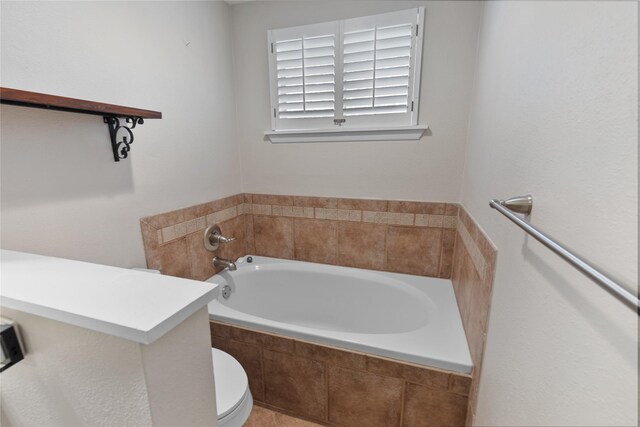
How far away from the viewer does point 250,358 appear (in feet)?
4.99

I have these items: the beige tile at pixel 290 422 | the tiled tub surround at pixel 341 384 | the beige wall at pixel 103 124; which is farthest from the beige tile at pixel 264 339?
the beige wall at pixel 103 124

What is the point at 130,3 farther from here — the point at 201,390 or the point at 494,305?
the point at 494,305

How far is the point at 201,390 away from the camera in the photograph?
1.92ft

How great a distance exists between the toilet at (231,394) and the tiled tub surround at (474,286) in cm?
89

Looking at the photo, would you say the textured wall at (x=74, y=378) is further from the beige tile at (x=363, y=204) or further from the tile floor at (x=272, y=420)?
the beige tile at (x=363, y=204)

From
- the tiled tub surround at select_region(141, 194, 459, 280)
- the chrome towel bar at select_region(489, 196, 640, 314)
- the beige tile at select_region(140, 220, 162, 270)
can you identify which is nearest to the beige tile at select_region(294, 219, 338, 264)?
the tiled tub surround at select_region(141, 194, 459, 280)

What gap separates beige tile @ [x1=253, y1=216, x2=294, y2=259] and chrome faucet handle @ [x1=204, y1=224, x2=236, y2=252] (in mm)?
401

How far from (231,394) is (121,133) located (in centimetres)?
122

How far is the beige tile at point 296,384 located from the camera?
141 centimetres

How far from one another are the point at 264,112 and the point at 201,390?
188 centimetres

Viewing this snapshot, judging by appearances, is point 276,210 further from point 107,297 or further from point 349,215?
point 107,297

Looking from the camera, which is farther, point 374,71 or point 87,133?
point 374,71

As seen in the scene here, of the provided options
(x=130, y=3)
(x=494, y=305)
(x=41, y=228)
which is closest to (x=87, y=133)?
(x=41, y=228)

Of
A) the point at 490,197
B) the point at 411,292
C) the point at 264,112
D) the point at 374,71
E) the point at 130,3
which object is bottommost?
the point at 411,292
